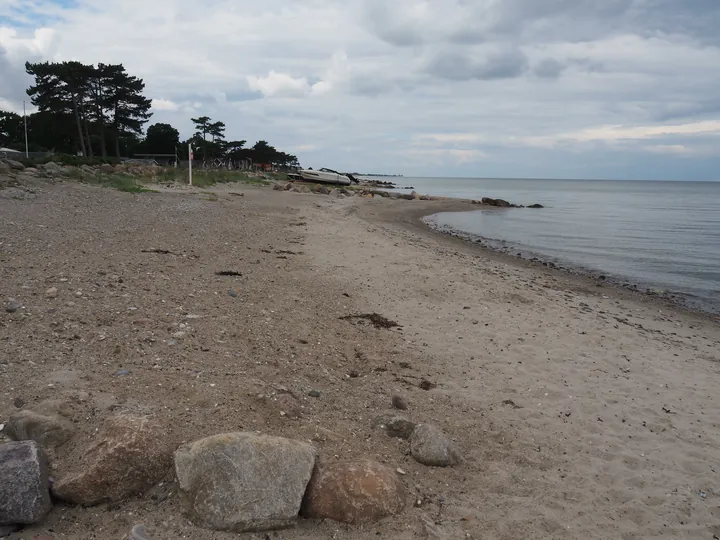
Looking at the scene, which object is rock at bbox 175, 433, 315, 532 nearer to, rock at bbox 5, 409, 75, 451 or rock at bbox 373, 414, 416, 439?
rock at bbox 5, 409, 75, 451

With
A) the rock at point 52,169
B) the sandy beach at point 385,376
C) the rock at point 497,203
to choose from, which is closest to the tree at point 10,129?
the rock at point 52,169

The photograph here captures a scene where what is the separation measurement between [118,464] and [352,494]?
144cm

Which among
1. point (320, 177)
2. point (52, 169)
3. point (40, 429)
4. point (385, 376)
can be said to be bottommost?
point (385, 376)

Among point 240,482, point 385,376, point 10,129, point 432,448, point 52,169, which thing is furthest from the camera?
point 10,129

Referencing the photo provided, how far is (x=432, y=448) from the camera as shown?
399 cm

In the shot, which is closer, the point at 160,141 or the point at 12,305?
the point at 12,305

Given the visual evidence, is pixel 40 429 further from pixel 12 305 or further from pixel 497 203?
pixel 497 203

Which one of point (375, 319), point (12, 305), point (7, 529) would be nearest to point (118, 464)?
point (7, 529)

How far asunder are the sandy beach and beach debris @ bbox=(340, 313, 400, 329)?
0.55 ft

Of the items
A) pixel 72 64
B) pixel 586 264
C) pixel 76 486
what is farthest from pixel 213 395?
pixel 72 64

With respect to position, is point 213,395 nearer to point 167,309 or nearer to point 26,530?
point 26,530

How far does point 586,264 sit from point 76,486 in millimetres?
16723

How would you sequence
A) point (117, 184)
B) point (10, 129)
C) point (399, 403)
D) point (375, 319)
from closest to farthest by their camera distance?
point (399, 403) → point (375, 319) → point (117, 184) → point (10, 129)

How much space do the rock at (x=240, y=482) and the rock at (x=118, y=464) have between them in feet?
0.74
